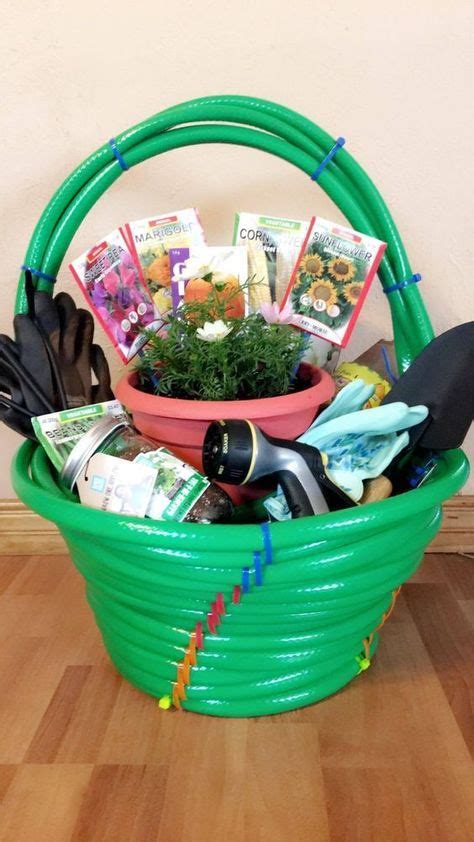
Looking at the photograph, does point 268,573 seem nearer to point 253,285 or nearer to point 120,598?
point 120,598

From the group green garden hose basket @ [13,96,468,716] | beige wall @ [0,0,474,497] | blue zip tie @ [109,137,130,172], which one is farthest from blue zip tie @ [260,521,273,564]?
beige wall @ [0,0,474,497]

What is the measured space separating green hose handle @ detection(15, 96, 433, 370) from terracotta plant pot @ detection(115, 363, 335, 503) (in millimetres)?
169

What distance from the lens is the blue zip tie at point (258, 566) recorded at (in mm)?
590

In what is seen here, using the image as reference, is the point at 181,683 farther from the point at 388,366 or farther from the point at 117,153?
the point at 117,153

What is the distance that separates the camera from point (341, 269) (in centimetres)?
82

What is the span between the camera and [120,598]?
0.70 meters

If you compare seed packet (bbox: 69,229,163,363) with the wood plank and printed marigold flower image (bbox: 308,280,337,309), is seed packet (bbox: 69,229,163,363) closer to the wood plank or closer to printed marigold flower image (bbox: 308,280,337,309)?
printed marigold flower image (bbox: 308,280,337,309)

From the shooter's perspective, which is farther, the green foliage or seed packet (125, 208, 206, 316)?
seed packet (125, 208, 206, 316)

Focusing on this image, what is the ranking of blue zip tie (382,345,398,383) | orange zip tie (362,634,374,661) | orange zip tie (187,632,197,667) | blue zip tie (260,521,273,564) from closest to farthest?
blue zip tie (260,521,273,564) → orange zip tie (187,632,197,667) → orange zip tie (362,634,374,661) → blue zip tie (382,345,398,383)

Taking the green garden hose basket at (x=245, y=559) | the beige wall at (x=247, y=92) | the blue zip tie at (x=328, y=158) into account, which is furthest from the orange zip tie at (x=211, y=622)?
the beige wall at (x=247, y=92)

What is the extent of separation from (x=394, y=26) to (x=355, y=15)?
5cm

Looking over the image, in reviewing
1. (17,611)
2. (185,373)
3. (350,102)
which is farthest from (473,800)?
(350,102)

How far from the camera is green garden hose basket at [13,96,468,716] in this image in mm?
598

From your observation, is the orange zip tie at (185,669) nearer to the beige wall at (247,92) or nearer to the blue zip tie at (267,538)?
the blue zip tie at (267,538)
